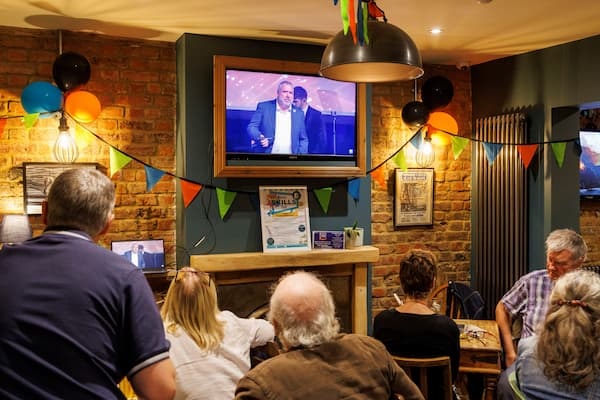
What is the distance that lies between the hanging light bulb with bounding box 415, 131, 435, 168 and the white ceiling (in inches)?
40.7

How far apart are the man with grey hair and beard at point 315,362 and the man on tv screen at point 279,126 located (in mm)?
2417

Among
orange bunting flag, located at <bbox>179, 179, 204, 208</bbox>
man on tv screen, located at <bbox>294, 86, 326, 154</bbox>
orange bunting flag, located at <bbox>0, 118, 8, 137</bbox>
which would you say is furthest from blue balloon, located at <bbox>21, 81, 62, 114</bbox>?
man on tv screen, located at <bbox>294, 86, 326, 154</bbox>

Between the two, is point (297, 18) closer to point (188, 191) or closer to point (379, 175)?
point (188, 191)

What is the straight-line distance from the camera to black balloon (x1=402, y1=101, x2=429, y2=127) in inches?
198

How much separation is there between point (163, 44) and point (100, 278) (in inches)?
126

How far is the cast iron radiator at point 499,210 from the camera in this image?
496 cm

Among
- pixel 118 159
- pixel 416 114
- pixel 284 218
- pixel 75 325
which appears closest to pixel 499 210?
pixel 416 114

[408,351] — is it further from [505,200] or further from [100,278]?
[505,200]

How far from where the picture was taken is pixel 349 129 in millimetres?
4570

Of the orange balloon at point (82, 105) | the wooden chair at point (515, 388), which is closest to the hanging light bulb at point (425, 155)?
the orange balloon at point (82, 105)

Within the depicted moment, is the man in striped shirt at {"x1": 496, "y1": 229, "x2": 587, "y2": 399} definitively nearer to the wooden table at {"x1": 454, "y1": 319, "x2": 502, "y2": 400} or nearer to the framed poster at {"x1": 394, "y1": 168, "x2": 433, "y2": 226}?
the wooden table at {"x1": 454, "y1": 319, "x2": 502, "y2": 400}

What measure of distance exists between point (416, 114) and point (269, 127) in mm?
1384

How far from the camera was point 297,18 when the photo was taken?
387cm

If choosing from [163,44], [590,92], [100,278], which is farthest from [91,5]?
[590,92]
